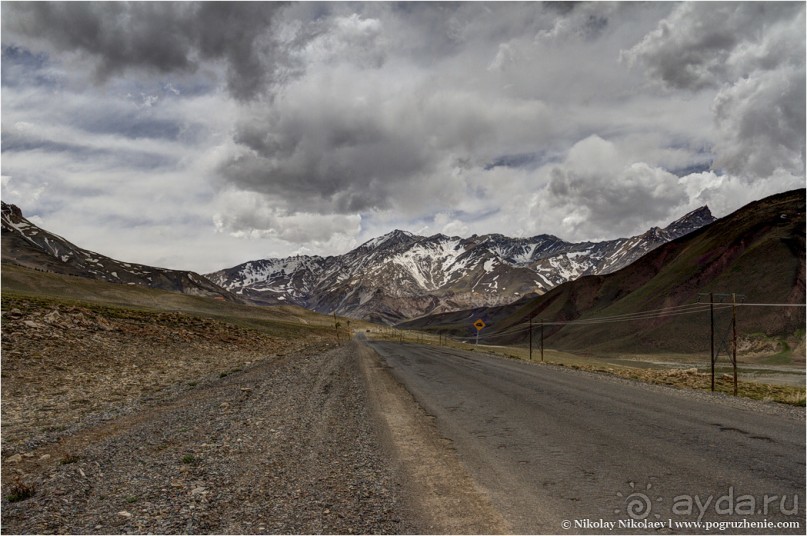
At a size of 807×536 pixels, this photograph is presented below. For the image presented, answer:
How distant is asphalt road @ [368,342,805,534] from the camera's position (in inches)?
257

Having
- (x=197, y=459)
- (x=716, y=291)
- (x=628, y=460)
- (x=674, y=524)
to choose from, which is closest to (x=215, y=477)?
(x=197, y=459)

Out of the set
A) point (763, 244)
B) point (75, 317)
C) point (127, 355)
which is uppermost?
point (763, 244)

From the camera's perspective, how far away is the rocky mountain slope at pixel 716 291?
289 feet

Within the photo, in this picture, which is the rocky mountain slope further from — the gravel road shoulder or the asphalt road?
the gravel road shoulder

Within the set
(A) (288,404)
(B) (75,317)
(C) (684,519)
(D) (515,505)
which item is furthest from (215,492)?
(B) (75,317)

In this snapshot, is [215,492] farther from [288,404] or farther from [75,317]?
[75,317]

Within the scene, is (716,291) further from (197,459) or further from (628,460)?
(197,459)

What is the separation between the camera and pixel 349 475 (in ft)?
26.5

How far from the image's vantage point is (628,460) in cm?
898

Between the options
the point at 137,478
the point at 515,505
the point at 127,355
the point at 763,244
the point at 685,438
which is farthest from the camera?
the point at 763,244

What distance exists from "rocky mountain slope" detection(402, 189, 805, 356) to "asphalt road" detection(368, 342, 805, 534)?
77819 mm

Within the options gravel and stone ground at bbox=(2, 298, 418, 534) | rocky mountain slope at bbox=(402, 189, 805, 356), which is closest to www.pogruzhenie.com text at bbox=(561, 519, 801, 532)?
gravel and stone ground at bbox=(2, 298, 418, 534)

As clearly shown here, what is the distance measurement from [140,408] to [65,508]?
32.2 feet

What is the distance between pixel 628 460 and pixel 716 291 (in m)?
108
